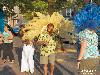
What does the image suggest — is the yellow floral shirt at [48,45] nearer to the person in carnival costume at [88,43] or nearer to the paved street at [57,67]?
the paved street at [57,67]

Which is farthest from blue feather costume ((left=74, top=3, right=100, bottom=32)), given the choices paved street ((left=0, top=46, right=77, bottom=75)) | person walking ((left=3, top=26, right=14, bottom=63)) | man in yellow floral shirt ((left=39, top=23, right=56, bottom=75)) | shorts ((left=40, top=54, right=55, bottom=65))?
person walking ((left=3, top=26, right=14, bottom=63))

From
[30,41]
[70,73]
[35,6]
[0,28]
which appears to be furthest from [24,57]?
[35,6]

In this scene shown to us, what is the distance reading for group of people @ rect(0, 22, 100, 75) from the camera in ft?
26.3

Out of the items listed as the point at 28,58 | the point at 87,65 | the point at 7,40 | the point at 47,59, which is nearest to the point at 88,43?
the point at 87,65

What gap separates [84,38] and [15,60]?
8.41 metres

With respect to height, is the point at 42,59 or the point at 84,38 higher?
the point at 84,38

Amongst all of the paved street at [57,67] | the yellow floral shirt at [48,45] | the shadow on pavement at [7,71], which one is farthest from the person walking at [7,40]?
the yellow floral shirt at [48,45]

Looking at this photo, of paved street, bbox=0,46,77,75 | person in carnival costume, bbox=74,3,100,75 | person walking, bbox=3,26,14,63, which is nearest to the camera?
person in carnival costume, bbox=74,3,100,75

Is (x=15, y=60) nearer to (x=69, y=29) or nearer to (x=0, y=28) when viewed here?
(x=0, y=28)

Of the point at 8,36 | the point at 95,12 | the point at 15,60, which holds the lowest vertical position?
the point at 15,60

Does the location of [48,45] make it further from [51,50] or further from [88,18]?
[88,18]

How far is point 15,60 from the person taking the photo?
1606 cm

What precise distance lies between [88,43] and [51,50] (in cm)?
334

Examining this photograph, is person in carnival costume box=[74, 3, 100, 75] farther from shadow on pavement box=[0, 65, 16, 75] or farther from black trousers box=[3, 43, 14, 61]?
black trousers box=[3, 43, 14, 61]
